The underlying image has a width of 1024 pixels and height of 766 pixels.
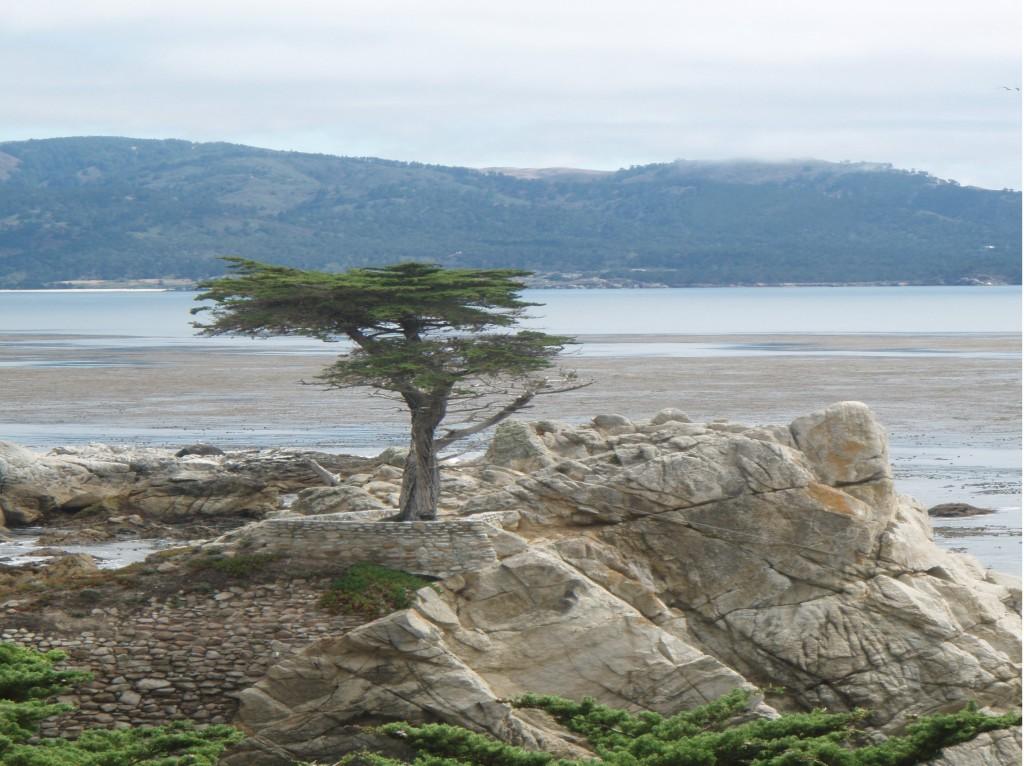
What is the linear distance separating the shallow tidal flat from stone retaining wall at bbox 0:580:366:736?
15.3m

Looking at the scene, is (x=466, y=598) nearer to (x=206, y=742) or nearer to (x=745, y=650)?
(x=745, y=650)

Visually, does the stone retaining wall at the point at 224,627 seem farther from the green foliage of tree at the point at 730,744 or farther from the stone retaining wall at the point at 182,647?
the green foliage of tree at the point at 730,744

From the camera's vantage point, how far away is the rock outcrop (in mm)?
21969

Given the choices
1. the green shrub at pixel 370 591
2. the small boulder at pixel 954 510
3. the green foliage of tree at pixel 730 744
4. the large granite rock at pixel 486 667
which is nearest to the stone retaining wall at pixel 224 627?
the green shrub at pixel 370 591

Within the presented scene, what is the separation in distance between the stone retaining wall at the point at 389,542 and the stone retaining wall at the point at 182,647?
71 cm

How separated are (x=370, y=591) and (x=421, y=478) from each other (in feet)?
9.73

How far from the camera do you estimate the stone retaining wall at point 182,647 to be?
72.4 feet

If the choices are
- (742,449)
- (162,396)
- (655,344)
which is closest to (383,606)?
(742,449)

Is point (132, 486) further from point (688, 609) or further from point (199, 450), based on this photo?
point (688, 609)

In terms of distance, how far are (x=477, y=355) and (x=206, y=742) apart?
33.9 ft

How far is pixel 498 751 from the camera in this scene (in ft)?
55.3

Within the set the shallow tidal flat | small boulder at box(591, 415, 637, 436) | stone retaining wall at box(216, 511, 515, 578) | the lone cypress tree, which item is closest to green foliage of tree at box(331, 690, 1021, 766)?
stone retaining wall at box(216, 511, 515, 578)

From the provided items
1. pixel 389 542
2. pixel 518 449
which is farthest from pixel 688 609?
pixel 518 449

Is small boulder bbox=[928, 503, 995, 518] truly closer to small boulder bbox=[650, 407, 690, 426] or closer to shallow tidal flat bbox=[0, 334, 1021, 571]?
shallow tidal flat bbox=[0, 334, 1021, 571]
